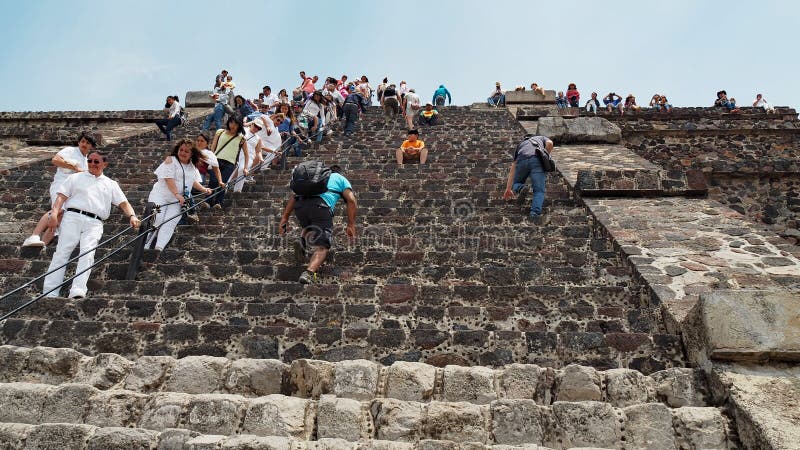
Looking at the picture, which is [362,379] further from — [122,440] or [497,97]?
[497,97]

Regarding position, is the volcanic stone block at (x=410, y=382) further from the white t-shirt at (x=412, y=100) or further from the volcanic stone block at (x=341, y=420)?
the white t-shirt at (x=412, y=100)

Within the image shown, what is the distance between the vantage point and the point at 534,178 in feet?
23.7

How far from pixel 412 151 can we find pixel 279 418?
752cm

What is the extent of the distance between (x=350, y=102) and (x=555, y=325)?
9.80 metres

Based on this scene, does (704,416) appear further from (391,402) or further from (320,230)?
(320,230)

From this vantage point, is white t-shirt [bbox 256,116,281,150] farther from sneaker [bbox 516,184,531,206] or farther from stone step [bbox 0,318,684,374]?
stone step [bbox 0,318,684,374]

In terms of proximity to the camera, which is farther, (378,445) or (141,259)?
(141,259)

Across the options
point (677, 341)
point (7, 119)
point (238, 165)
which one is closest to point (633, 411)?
point (677, 341)

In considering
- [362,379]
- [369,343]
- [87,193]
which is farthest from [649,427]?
[87,193]

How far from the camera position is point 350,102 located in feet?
43.8

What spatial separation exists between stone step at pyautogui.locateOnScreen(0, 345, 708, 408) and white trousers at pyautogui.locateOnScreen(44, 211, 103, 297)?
156 centimetres

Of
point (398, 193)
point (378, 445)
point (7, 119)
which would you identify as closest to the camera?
point (378, 445)

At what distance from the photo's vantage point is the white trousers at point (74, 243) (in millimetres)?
5094

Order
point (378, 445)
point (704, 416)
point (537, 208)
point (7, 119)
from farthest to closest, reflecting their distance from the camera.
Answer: point (7, 119), point (537, 208), point (704, 416), point (378, 445)
